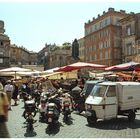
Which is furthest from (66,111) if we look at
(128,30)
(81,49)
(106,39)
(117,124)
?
(81,49)

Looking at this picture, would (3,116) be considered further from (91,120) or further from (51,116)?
(91,120)

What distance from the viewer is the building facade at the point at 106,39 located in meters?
71.7

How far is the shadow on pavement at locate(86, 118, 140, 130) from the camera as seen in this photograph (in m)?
13.4

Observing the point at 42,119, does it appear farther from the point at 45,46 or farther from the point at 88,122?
the point at 45,46

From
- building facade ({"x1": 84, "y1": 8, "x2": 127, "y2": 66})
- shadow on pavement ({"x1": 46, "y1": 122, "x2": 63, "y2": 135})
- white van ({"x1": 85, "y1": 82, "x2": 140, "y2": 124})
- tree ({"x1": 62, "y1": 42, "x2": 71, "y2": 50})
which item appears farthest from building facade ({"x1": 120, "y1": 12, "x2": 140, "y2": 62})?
tree ({"x1": 62, "y1": 42, "x2": 71, "y2": 50})

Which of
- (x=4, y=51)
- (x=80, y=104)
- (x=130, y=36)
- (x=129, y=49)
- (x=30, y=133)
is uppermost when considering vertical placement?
(x=130, y=36)

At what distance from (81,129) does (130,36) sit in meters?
52.3

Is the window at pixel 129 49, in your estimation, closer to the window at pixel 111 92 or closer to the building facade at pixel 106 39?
the building facade at pixel 106 39

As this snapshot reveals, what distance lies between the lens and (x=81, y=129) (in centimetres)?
1294

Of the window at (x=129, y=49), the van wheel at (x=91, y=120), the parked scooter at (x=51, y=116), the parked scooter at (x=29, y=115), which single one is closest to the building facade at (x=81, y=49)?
the window at (x=129, y=49)

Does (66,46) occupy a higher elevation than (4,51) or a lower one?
higher

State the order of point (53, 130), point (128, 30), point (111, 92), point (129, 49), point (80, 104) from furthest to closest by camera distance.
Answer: point (128, 30), point (129, 49), point (80, 104), point (111, 92), point (53, 130)

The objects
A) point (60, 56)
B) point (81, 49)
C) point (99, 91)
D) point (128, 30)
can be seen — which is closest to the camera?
point (99, 91)

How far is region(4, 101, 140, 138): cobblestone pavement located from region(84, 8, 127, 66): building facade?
56687 millimetres
